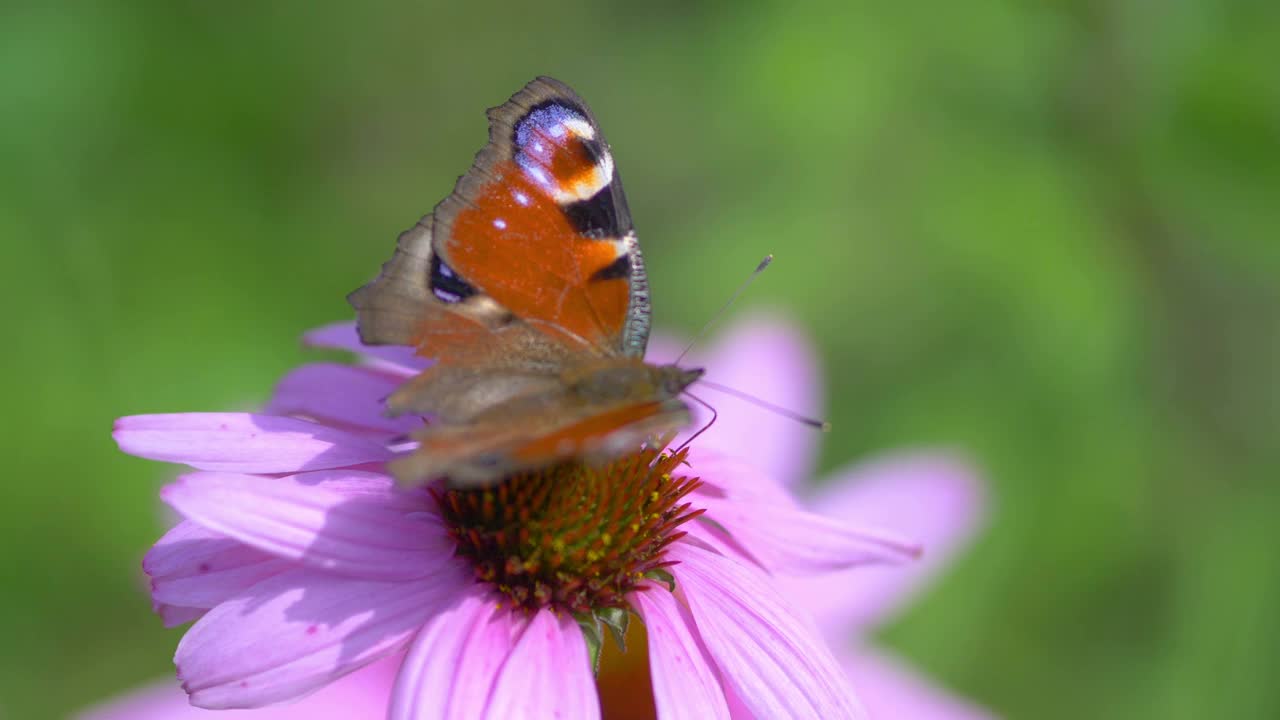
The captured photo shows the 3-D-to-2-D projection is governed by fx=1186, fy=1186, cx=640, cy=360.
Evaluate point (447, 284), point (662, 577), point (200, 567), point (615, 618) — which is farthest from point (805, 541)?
point (200, 567)

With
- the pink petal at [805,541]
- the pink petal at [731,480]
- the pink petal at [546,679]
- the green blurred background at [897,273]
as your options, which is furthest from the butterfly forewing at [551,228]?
the green blurred background at [897,273]

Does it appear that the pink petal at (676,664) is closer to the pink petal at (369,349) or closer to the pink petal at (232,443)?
the pink petal at (232,443)

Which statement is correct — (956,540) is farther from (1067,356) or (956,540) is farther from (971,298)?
(971,298)

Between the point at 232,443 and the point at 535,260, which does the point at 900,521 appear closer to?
the point at 535,260

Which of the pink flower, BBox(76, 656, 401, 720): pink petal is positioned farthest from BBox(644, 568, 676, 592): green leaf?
the pink flower

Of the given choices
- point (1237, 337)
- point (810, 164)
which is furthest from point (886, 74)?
point (1237, 337)

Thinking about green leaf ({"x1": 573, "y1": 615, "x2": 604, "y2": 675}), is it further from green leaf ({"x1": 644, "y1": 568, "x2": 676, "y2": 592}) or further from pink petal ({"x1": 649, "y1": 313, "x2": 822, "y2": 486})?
pink petal ({"x1": 649, "y1": 313, "x2": 822, "y2": 486})
